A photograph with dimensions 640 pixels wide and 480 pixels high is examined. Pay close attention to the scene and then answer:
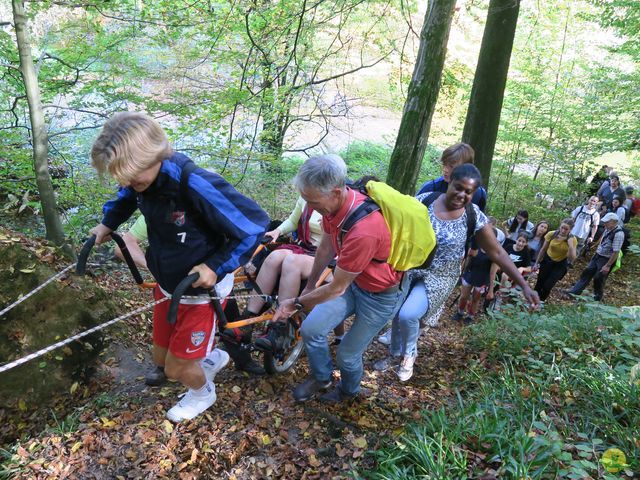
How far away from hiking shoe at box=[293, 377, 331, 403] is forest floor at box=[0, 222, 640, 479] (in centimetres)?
6

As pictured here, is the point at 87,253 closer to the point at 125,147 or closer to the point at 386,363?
the point at 125,147

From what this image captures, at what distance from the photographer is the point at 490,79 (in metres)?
7.31

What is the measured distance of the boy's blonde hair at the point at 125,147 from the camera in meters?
2.11

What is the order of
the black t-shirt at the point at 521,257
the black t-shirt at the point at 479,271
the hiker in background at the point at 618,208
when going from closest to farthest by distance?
the black t-shirt at the point at 479,271, the black t-shirt at the point at 521,257, the hiker in background at the point at 618,208

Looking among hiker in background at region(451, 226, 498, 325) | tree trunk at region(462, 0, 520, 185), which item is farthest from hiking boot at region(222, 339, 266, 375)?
tree trunk at region(462, 0, 520, 185)

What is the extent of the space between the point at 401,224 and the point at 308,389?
167 cm

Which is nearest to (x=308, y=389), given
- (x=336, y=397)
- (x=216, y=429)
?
(x=336, y=397)

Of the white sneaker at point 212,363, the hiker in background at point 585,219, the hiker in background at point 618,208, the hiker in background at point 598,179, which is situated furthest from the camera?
the hiker in background at point 598,179

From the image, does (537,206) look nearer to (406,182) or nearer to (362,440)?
(406,182)

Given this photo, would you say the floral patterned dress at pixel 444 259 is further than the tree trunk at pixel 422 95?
No

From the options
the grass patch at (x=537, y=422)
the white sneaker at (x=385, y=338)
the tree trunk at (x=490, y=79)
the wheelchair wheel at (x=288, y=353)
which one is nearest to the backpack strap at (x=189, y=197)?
the wheelchair wheel at (x=288, y=353)

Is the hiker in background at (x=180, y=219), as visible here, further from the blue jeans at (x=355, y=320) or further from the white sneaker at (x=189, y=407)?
the blue jeans at (x=355, y=320)

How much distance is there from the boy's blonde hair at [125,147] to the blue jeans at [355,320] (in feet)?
5.53

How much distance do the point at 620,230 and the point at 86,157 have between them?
10.6 meters
